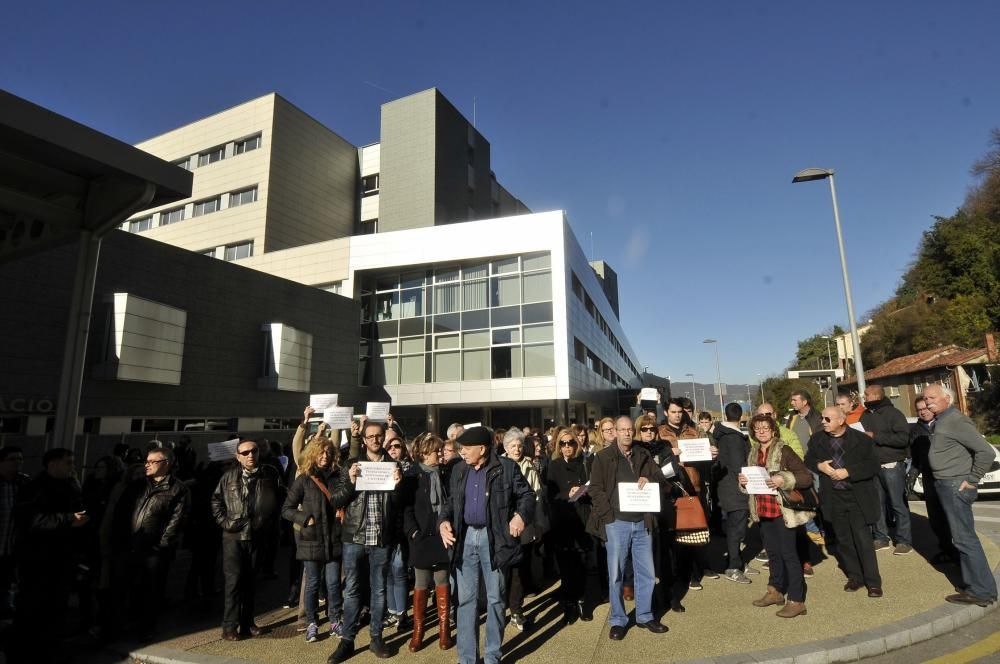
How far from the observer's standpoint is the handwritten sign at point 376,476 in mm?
4766

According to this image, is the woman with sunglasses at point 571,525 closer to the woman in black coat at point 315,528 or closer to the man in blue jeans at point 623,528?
the man in blue jeans at point 623,528

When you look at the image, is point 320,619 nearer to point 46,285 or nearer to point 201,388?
point 46,285

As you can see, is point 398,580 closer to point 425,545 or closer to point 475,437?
point 425,545

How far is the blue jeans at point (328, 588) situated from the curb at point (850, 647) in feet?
2.27

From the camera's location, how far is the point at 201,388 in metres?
16.0

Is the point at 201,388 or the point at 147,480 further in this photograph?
the point at 201,388

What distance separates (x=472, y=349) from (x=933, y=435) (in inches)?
741

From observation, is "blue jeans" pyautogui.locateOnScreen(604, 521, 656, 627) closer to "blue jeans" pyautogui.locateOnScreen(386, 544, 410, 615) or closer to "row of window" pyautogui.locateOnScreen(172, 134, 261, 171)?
"blue jeans" pyautogui.locateOnScreen(386, 544, 410, 615)

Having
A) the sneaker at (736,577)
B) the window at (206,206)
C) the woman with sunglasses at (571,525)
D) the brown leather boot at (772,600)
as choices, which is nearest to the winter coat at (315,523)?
the woman with sunglasses at (571,525)

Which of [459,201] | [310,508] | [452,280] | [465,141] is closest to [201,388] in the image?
[452,280]

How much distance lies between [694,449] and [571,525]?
157 cm

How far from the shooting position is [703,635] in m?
4.71

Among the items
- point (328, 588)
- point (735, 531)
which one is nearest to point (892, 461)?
point (735, 531)

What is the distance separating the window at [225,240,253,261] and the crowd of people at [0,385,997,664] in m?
26.0
